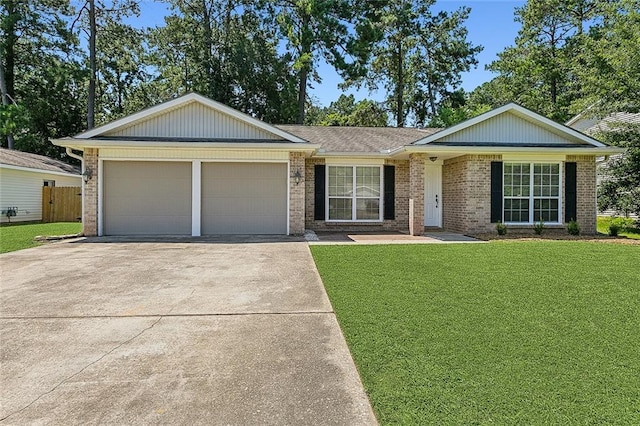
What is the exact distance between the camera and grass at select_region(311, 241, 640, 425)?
2.74 metres

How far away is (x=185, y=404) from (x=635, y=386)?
3.19 m

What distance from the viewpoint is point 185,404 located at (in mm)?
2844

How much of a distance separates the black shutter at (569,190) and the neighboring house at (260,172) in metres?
0.03

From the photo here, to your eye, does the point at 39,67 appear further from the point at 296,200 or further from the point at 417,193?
the point at 417,193

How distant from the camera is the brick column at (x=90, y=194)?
11898 millimetres

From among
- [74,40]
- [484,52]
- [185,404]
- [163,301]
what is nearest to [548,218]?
[163,301]

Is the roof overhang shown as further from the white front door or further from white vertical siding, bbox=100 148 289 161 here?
white vertical siding, bbox=100 148 289 161

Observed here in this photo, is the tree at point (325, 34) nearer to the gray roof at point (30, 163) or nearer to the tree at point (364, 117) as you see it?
the tree at point (364, 117)

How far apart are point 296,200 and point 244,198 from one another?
1.59 meters

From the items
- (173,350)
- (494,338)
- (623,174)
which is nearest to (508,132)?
(623,174)

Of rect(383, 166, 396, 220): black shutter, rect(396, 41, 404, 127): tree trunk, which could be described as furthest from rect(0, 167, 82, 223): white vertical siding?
rect(396, 41, 404, 127): tree trunk

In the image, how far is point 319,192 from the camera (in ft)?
46.6

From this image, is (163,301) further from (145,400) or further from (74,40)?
(74,40)

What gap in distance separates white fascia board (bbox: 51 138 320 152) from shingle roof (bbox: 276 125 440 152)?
7.08 ft
